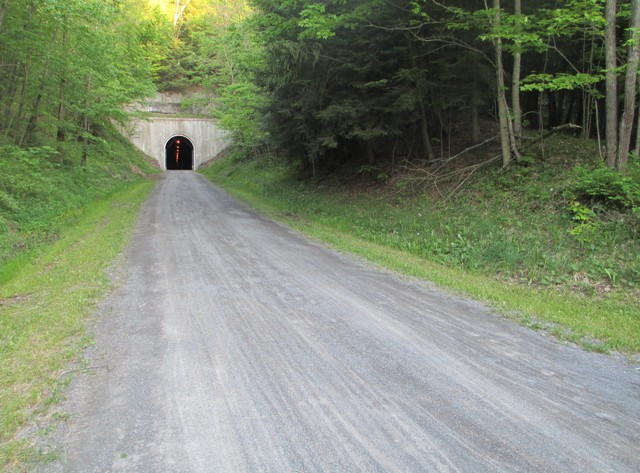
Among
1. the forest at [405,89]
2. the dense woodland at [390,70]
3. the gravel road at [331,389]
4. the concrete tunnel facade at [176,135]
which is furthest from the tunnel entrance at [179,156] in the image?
the gravel road at [331,389]

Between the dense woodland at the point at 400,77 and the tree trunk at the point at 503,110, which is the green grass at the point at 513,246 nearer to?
the tree trunk at the point at 503,110

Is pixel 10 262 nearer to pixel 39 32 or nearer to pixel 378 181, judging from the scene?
pixel 39 32

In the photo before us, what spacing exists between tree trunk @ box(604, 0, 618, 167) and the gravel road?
6.49m

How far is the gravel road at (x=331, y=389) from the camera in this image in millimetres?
2633

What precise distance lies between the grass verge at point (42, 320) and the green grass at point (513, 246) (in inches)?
197

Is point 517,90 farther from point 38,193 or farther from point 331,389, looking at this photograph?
point 38,193

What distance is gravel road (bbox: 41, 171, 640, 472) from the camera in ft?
8.64

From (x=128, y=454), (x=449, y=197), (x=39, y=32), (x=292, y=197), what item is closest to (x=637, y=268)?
(x=449, y=197)

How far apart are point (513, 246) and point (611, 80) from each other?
173 inches

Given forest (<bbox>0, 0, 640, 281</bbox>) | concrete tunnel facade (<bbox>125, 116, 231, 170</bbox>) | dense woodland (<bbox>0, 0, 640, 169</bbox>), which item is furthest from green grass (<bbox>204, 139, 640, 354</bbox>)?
concrete tunnel facade (<bbox>125, 116, 231, 170</bbox>)

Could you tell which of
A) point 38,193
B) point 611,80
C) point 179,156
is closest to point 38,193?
point 38,193

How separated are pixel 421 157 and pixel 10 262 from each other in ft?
41.1

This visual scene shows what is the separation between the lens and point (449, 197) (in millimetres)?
11898

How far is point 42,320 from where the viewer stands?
190 inches
